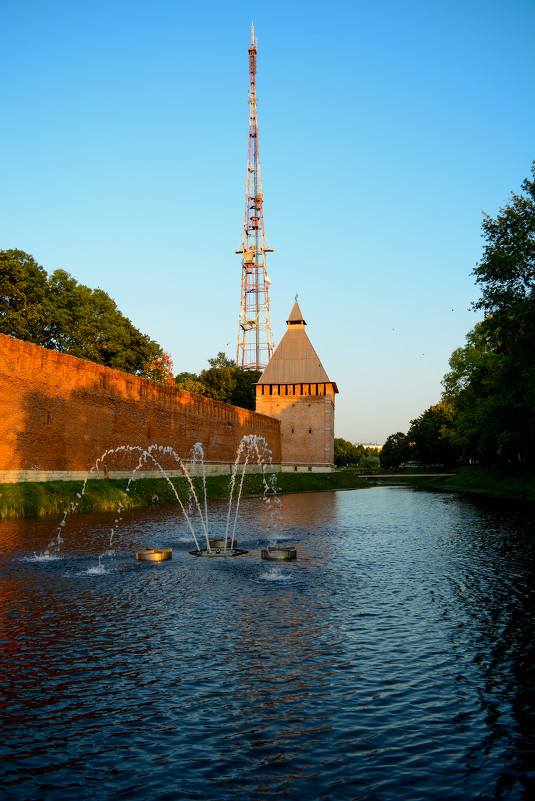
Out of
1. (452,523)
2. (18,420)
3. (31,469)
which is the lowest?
(452,523)

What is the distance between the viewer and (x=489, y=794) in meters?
3.90

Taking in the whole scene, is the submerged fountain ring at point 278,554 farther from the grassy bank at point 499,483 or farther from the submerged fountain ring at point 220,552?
the grassy bank at point 499,483

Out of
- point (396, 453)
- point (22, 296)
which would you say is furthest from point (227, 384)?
point (396, 453)

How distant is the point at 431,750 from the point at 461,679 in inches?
59.2

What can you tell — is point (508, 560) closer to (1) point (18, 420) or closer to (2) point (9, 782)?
(2) point (9, 782)

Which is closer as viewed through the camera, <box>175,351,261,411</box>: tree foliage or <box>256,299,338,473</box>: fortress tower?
<box>256,299,338,473</box>: fortress tower

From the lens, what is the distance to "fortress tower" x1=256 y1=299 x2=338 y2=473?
59969 millimetres

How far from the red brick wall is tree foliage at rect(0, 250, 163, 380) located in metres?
9.31

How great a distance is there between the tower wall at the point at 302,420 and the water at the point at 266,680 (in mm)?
48083

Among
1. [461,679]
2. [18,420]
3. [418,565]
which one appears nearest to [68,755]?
[461,679]

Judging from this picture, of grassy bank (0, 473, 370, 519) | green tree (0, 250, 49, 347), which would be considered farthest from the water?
green tree (0, 250, 49, 347)

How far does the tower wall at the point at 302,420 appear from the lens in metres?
59.8

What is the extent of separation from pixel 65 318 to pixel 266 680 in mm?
40124

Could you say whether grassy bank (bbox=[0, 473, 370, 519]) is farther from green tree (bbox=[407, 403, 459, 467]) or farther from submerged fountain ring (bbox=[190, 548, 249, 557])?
green tree (bbox=[407, 403, 459, 467])
